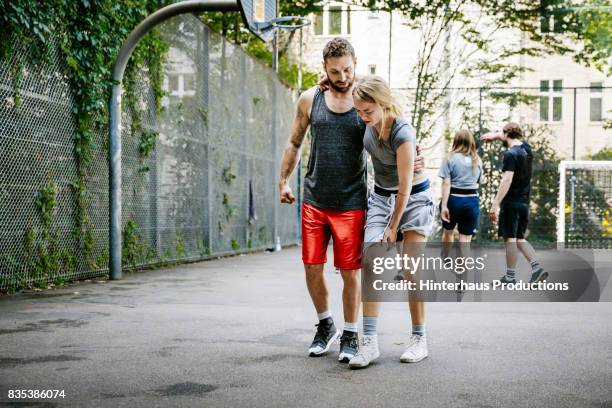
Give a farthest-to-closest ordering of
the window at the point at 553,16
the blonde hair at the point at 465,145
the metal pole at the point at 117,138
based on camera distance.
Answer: the window at the point at 553,16 → the metal pole at the point at 117,138 → the blonde hair at the point at 465,145

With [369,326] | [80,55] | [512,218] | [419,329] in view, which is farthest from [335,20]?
[369,326]

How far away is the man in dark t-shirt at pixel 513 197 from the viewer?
840 centimetres

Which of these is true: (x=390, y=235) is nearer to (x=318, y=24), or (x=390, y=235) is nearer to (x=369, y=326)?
(x=369, y=326)

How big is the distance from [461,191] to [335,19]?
11934 mm

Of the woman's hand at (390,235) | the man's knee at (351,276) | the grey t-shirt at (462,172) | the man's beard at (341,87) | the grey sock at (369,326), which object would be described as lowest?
the grey sock at (369,326)

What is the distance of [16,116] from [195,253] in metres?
5.03

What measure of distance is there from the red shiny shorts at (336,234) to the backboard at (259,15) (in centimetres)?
510

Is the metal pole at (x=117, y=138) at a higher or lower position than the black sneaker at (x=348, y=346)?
higher

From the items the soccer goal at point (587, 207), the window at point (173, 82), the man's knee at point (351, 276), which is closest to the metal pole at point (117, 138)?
the window at point (173, 82)

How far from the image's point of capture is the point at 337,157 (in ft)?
14.9

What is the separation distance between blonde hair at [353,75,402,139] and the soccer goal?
1362 cm

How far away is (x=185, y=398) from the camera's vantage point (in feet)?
11.8

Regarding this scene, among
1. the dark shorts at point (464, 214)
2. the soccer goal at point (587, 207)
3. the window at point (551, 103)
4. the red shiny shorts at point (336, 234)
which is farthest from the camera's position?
the window at point (551, 103)

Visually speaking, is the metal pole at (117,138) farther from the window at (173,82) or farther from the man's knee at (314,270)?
the man's knee at (314,270)
